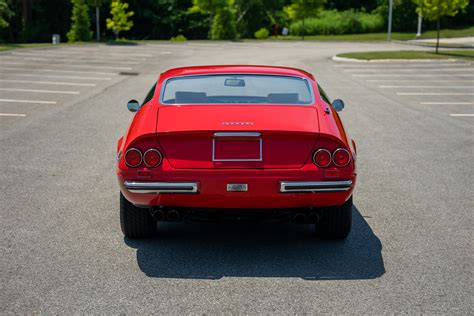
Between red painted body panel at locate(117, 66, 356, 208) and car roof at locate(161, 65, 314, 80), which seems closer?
red painted body panel at locate(117, 66, 356, 208)

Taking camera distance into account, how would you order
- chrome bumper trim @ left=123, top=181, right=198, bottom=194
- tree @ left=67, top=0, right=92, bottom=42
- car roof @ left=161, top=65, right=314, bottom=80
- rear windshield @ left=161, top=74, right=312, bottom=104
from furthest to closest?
tree @ left=67, top=0, right=92, bottom=42 < car roof @ left=161, top=65, right=314, bottom=80 < rear windshield @ left=161, top=74, right=312, bottom=104 < chrome bumper trim @ left=123, top=181, right=198, bottom=194

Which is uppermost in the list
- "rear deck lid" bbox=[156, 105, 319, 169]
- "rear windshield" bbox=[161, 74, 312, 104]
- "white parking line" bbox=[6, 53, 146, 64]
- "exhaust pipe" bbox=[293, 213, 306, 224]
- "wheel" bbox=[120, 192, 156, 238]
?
"rear windshield" bbox=[161, 74, 312, 104]

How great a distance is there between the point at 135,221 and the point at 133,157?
734 millimetres

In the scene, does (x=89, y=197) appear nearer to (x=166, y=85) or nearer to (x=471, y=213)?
(x=166, y=85)

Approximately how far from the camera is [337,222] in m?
6.08

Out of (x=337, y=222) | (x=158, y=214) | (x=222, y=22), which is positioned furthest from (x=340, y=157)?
(x=222, y=22)

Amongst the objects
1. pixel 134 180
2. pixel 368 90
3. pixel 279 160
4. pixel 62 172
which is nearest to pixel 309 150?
pixel 279 160

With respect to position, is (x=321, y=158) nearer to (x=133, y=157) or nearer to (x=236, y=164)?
(x=236, y=164)

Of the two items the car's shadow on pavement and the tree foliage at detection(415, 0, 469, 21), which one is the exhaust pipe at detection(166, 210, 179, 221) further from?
the tree foliage at detection(415, 0, 469, 21)

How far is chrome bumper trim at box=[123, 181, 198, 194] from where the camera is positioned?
17.7 feet

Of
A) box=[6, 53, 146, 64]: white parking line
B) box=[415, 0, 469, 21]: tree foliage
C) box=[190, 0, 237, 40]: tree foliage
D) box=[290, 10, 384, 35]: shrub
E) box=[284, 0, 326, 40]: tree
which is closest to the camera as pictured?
box=[6, 53, 146, 64]: white parking line

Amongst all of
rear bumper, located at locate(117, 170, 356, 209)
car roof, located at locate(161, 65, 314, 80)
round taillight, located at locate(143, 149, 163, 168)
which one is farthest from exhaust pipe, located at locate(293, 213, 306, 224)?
car roof, located at locate(161, 65, 314, 80)

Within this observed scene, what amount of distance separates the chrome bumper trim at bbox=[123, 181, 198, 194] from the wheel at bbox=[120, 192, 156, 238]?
0.52 meters

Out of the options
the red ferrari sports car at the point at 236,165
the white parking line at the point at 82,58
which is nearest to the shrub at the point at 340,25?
the white parking line at the point at 82,58
